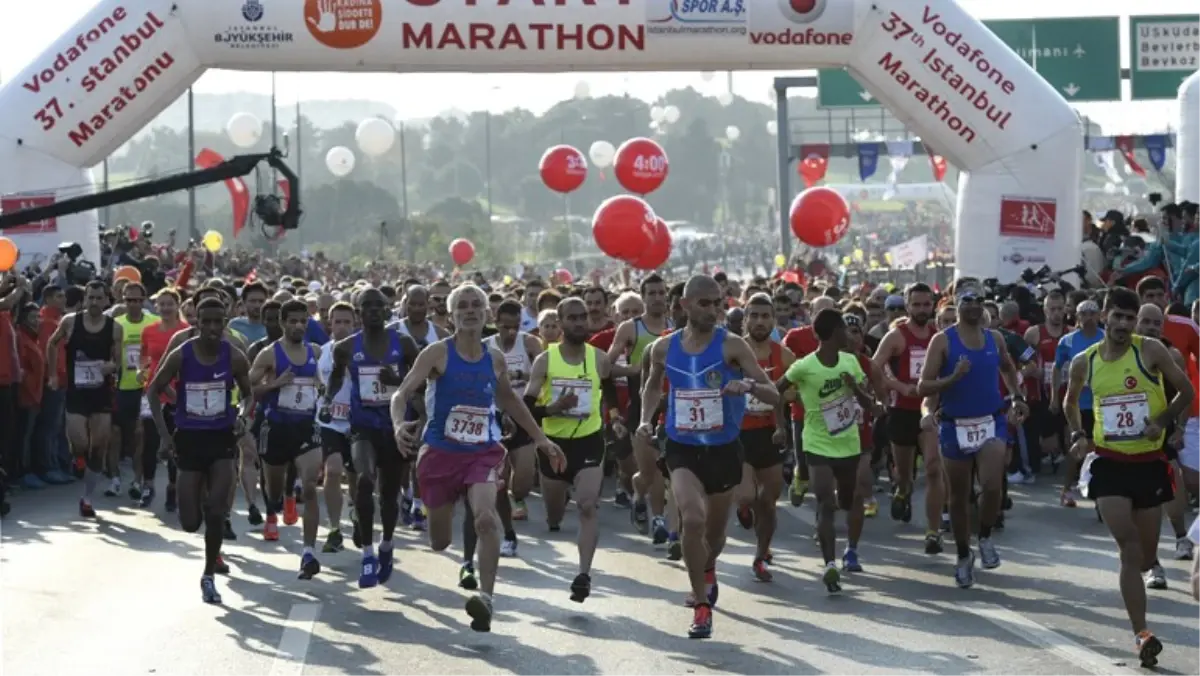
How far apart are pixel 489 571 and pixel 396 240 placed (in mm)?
80167

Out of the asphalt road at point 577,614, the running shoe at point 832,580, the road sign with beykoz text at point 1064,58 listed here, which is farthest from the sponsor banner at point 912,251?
the running shoe at point 832,580

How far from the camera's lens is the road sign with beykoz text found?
1582 inches

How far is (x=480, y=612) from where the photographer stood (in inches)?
376

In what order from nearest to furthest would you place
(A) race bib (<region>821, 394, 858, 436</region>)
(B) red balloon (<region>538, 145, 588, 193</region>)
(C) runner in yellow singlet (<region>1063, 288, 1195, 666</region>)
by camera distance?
1. (C) runner in yellow singlet (<region>1063, 288, 1195, 666</region>)
2. (A) race bib (<region>821, 394, 858, 436</region>)
3. (B) red balloon (<region>538, 145, 588, 193</region>)

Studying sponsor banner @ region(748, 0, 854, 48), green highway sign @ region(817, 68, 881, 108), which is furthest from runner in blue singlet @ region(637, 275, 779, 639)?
green highway sign @ region(817, 68, 881, 108)

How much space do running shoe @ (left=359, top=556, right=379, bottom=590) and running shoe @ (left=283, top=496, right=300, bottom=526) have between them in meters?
3.08

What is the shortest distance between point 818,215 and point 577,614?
1665cm

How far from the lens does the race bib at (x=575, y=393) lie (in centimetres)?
1222

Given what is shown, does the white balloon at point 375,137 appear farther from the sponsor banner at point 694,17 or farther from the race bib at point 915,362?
the race bib at point 915,362

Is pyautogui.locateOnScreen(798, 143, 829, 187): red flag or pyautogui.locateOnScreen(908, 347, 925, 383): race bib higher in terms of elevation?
pyautogui.locateOnScreen(798, 143, 829, 187): red flag

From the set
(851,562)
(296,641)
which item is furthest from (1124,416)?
(296,641)

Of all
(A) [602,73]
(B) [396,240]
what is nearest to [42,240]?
(A) [602,73]

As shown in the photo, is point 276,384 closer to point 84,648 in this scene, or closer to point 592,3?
point 84,648

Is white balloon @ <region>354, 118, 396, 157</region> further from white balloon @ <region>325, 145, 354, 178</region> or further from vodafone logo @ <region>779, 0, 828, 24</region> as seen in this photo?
vodafone logo @ <region>779, 0, 828, 24</region>
